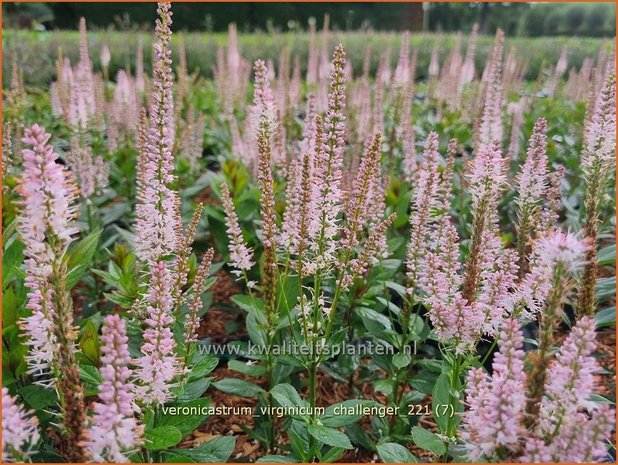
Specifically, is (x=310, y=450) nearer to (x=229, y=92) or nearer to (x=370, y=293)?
(x=370, y=293)

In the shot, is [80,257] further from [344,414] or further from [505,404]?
[505,404]

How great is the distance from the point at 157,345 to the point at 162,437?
0.35 m

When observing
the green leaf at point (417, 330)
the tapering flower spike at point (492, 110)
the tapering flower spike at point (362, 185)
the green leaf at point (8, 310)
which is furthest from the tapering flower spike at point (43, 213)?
the tapering flower spike at point (492, 110)

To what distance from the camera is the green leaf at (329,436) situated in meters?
1.89

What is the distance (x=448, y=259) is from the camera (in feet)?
6.34

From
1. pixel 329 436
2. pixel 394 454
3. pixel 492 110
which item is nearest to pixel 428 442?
pixel 394 454

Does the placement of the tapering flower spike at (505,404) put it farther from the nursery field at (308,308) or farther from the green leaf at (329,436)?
the green leaf at (329,436)

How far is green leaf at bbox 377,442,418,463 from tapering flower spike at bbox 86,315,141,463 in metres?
0.83

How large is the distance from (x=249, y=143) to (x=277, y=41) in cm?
760

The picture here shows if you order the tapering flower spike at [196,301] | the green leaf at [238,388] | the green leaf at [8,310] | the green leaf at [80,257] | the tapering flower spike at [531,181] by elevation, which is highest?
the tapering flower spike at [531,181]

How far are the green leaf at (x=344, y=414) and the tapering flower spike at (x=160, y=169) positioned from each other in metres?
0.81

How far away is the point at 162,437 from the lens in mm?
1690

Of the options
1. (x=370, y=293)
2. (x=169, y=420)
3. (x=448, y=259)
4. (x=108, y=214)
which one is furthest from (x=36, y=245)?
(x=108, y=214)

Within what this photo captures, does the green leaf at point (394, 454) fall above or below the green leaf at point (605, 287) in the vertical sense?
below
